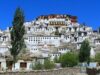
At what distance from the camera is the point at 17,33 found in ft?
140

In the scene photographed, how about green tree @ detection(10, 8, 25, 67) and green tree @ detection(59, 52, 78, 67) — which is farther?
green tree @ detection(59, 52, 78, 67)

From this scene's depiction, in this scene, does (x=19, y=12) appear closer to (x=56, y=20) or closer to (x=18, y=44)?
(x=18, y=44)

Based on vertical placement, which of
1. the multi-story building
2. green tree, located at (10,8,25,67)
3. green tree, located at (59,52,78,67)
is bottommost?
green tree, located at (59,52,78,67)

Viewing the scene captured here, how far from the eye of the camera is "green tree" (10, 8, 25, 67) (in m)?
42.1

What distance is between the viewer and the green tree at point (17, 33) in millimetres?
42062

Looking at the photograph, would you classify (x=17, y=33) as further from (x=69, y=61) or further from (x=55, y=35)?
(x=55, y=35)

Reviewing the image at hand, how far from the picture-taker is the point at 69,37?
13950 cm

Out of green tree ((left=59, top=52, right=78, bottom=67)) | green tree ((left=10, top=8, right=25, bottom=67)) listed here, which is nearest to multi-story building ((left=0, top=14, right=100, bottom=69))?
green tree ((left=59, top=52, right=78, bottom=67))

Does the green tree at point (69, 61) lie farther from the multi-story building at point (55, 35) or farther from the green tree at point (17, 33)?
the multi-story building at point (55, 35)

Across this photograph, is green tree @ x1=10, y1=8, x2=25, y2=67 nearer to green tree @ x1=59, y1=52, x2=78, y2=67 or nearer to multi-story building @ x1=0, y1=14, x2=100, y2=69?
green tree @ x1=59, y1=52, x2=78, y2=67

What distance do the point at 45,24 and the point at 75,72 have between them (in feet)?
427

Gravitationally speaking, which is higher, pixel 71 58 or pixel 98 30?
pixel 98 30

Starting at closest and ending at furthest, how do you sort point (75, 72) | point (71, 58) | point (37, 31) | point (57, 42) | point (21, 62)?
point (75, 72)
point (21, 62)
point (71, 58)
point (57, 42)
point (37, 31)

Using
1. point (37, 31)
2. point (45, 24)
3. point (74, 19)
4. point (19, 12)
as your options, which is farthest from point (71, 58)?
point (74, 19)
